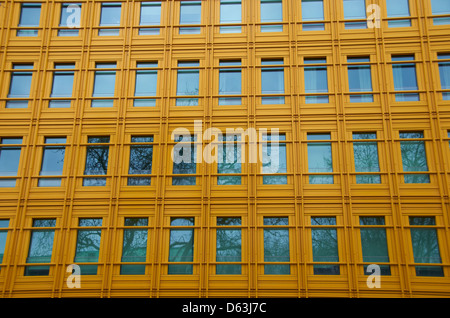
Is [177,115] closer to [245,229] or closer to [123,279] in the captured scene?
[245,229]

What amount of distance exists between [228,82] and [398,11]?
9.56 meters

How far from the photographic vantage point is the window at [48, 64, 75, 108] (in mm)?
20078

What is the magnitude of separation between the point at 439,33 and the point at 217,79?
11300mm

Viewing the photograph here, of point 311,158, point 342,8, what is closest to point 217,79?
point 311,158

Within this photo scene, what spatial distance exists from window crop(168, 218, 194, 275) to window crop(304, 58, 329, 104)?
8.43 metres

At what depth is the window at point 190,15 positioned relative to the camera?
20984mm

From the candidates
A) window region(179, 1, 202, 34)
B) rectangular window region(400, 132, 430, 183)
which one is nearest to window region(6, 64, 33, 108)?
window region(179, 1, 202, 34)

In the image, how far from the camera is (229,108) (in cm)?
1961

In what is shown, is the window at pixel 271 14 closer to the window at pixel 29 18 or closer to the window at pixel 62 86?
the window at pixel 62 86

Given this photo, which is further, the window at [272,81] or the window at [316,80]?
the window at [272,81]

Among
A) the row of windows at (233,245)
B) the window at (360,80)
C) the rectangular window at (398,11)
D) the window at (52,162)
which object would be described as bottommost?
the row of windows at (233,245)

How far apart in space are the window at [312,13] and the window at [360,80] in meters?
2.69

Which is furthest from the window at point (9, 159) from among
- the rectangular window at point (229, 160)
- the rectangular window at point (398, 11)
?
the rectangular window at point (398, 11)
